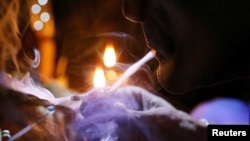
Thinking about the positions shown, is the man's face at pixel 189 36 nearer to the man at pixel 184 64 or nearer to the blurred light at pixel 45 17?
the man at pixel 184 64

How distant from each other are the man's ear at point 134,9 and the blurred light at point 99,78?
0.15m

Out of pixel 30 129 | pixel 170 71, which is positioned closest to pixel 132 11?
pixel 170 71

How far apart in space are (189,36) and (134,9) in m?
0.15

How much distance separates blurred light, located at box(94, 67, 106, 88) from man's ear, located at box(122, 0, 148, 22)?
0.15m

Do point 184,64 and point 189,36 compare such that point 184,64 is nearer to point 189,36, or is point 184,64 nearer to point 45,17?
point 189,36

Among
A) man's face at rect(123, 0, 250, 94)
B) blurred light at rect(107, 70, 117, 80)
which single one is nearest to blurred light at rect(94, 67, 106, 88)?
blurred light at rect(107, 70, 117, 80)

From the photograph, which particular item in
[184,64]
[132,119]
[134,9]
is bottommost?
[132,119]

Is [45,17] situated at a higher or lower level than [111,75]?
higher

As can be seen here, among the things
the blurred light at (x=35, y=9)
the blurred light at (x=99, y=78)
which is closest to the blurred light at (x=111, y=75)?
the blurred light at (x=99, y=78)

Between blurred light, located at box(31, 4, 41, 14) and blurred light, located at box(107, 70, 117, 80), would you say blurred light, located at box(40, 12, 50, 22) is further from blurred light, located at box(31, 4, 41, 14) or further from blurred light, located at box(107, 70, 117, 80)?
blurred light, located at box(107, 70, 117, 80)

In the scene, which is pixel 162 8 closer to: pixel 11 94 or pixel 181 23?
pixel 181 23

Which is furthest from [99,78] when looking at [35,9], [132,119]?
[35,9]

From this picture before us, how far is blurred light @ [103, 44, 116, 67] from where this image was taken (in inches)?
39.0

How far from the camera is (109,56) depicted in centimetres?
99
